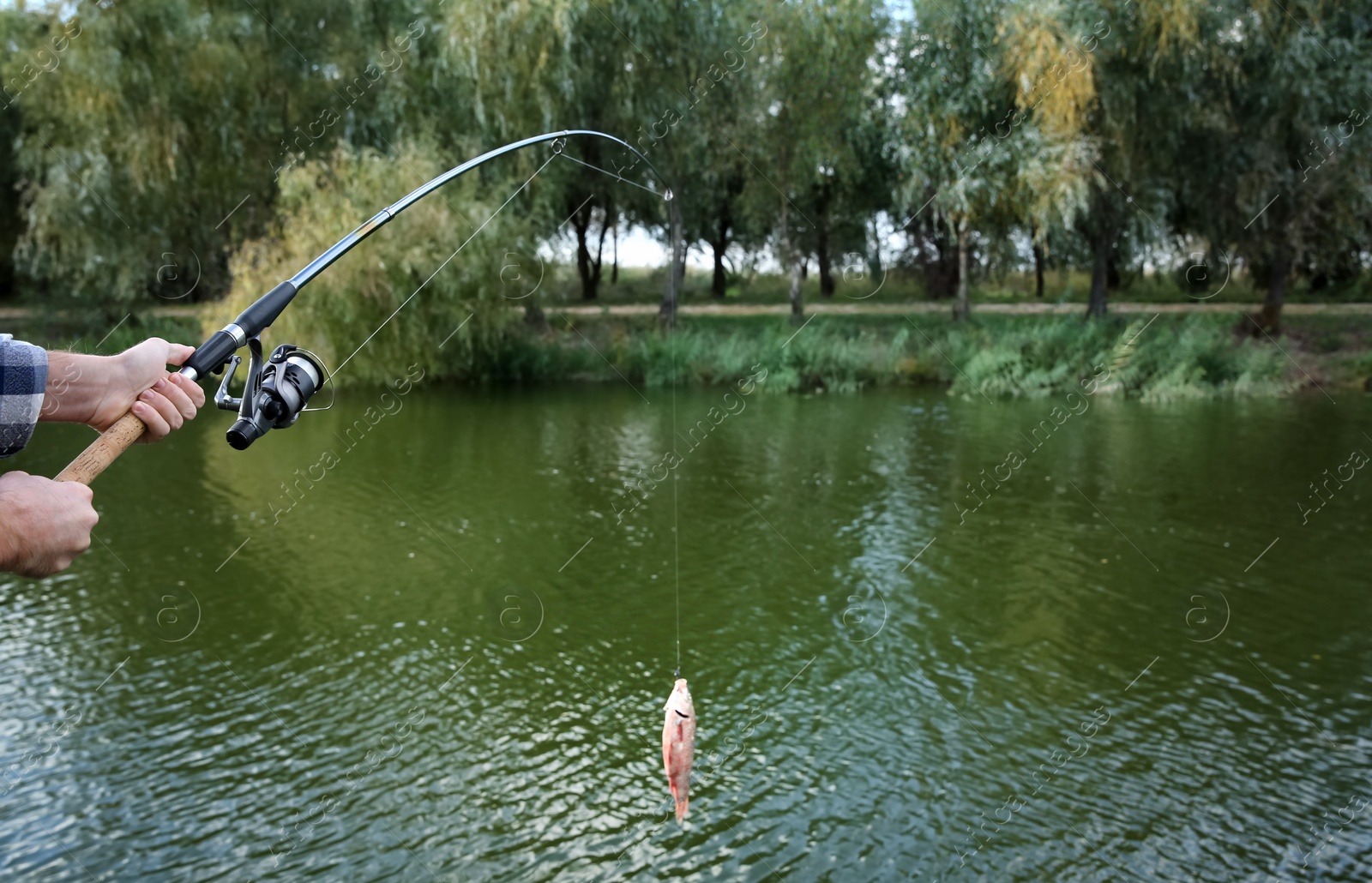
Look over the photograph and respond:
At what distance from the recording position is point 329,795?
713 cm

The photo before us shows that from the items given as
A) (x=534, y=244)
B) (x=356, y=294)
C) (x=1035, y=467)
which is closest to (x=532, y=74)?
(x=534, y=244)

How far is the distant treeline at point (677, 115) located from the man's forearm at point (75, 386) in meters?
20.7

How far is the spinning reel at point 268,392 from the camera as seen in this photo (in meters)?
3.26

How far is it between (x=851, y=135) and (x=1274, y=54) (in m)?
8.57

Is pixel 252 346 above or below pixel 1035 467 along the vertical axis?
above

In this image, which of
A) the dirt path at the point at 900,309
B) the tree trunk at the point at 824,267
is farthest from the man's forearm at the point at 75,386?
the tree trunk at the point at 824,267

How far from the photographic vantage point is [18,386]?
210cm

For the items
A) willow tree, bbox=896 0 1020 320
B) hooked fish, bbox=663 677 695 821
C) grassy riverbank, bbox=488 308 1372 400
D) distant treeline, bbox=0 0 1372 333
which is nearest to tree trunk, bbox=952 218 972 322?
distant treeline, bbox=0 0 1372 333

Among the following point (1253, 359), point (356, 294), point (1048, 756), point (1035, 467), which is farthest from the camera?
point (1253, 359)

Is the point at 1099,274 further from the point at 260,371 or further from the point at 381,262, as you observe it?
the point at 260,371

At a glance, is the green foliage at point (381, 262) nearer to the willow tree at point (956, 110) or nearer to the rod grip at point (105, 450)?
the willow tree at point (956, 110)

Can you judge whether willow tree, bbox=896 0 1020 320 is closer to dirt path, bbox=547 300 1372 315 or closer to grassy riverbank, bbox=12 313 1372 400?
grassy riverbank, bbox=12 313 1372 400

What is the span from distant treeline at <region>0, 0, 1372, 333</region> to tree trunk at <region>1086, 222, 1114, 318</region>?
0.26ft

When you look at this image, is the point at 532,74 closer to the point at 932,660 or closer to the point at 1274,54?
the point at 1274,54
